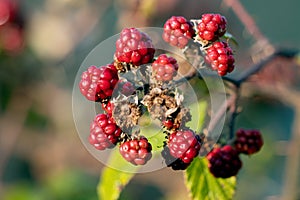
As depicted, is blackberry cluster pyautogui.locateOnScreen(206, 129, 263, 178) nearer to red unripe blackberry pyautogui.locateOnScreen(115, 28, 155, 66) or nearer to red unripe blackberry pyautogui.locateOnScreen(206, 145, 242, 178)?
red unripe blackberry pyautogui.locateOnScreen(206, 145, 242, 178)

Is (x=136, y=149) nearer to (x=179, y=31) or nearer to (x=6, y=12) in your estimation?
(x=179, y=31)

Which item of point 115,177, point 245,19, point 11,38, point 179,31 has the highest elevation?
point 179,31

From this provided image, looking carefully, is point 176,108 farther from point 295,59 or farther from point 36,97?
point 36,97

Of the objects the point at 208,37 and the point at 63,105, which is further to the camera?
the point at 63,105

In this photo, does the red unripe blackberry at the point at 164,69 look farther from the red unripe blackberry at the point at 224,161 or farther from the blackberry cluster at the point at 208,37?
the red unripe blackberry at the point at 224,161

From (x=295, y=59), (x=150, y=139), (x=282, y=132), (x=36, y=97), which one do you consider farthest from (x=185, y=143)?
(x=282, y=132)

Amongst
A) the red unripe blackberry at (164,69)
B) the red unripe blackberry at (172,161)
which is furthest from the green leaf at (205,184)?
the red unripe blackberry at (164,69)

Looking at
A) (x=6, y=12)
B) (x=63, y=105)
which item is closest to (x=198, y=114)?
(x=6, y=12)
